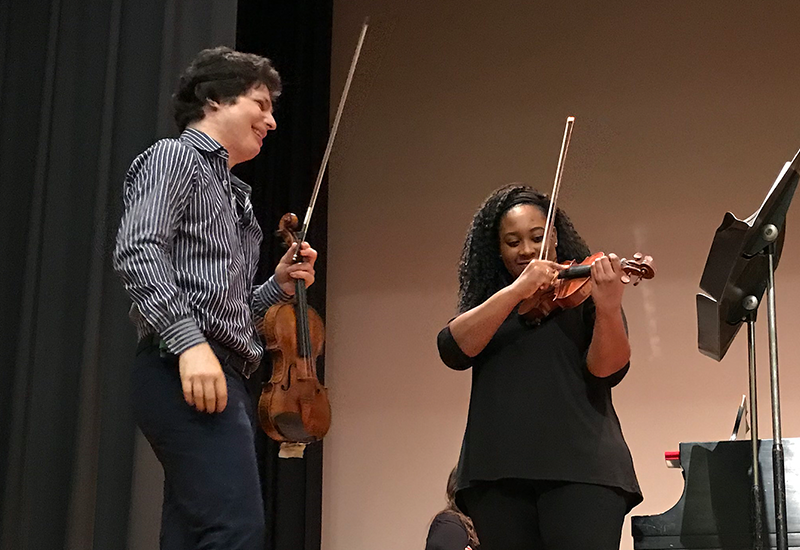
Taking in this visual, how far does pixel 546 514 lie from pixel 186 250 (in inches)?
32.3

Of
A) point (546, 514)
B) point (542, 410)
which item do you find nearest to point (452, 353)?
point (542, 410)

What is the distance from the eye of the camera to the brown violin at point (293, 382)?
1.91 meters

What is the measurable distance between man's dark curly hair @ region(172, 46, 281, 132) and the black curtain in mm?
717

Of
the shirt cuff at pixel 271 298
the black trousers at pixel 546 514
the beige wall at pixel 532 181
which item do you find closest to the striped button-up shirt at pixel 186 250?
the shirt cuff at pixel 271 298

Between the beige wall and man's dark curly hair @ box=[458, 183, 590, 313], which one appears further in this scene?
the beige wall

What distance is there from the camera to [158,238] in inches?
65.7

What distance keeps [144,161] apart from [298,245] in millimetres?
390

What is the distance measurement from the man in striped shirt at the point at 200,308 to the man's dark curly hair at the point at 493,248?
1.68 ft

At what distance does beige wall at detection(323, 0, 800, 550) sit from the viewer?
4125 millimetres

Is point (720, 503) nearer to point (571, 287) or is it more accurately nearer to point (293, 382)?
point (571, 287)

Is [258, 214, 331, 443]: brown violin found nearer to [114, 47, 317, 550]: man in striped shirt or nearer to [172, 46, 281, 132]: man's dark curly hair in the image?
[114, 47, 317, 550]: man in striped shirt

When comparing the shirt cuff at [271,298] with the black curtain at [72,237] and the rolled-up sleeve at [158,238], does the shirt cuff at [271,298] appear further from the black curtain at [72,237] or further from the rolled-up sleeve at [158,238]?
the black curtain at [72,237]

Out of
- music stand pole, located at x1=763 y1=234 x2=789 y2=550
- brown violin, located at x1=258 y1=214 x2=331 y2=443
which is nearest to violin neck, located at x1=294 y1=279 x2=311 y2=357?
brown violin, located at x1=258 y1=214 x2=331 y2=443

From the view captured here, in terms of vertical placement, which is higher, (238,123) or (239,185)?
(238,123)
